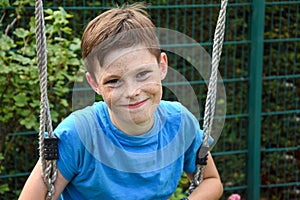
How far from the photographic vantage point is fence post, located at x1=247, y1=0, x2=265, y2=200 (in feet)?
15.0

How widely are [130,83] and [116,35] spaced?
159mm

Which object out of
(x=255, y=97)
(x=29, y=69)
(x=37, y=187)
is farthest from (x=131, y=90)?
(x=255, y=97)

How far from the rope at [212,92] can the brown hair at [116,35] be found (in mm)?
208

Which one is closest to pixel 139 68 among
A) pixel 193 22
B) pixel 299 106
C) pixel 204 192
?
pixel 204 192

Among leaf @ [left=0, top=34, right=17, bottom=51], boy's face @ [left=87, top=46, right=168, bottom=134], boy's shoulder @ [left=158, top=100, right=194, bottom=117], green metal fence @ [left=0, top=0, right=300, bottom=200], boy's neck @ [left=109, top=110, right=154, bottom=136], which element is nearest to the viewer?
boy's face @ [left=87, top=46, right=168, bottom=134]

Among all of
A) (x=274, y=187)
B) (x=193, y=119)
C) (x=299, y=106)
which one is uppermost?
(x=193, y=119)

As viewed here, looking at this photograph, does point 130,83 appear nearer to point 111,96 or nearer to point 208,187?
point 111,96

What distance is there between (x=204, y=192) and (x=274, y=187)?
8.19 ft

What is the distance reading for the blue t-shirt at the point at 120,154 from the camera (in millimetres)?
2281

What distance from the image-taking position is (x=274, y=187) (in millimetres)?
4922

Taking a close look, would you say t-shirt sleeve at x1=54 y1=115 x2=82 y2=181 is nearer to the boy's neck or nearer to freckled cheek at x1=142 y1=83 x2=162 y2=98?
the boy's neck

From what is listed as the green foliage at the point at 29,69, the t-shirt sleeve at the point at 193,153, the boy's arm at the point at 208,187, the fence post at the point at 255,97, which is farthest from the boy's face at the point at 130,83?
the fence post at the point at 255,97

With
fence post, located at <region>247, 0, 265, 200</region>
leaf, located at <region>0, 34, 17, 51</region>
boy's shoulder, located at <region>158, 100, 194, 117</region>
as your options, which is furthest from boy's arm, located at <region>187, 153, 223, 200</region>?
fence post, located at <region>247, 0, 265, 200</region>

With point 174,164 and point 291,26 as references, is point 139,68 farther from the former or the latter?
point 291,26
